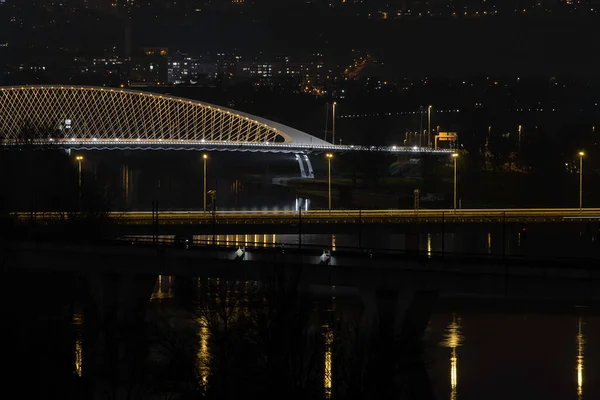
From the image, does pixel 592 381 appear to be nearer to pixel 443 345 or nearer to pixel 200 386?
pixel 443 345

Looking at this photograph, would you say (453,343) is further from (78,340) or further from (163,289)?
(163,289)

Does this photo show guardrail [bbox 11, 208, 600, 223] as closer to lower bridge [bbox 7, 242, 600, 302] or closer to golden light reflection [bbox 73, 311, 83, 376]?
golden light reflection [bbox 73, 311, 83, 376]

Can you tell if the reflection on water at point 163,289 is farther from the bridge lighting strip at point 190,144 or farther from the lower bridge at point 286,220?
the bridge lighting strip at point 190,144

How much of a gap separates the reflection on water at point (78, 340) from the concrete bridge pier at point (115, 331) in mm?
87

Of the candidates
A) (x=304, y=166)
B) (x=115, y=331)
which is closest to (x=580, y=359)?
(x=115, y=331)

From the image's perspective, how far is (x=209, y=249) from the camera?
2427 centimetres

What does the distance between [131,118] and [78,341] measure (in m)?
50.9

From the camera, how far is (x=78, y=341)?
23812 millimetres

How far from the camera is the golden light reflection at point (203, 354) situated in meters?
19.4

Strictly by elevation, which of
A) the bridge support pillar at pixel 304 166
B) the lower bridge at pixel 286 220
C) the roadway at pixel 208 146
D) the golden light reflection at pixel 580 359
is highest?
the roadway at pixel 208 146

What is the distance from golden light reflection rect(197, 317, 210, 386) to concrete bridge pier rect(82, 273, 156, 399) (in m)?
0.66

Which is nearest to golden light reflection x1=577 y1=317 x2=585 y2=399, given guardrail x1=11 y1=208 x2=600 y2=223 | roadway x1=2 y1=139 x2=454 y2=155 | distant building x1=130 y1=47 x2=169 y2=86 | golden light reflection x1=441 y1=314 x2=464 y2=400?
golden light reflection x1=441 y1=314 x2=464 y2=400

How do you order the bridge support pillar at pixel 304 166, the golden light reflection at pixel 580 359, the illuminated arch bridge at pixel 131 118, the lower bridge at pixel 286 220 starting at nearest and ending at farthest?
the golden light reflection at pixel 580 359 < the lower bridge at pixel 286 220 < the bridge support pillar at pixel 304 166 < the illuminated arch bridge at pixel 131 118

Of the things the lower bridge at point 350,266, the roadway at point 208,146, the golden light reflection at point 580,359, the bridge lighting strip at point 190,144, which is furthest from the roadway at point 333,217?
the bridge lighting strip at point 190,144
